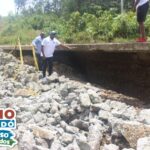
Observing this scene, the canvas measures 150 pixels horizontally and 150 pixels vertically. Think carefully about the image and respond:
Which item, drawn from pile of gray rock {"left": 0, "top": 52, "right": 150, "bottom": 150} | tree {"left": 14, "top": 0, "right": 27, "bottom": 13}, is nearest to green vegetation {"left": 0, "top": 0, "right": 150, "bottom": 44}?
pile of gray rock {"left": 0, "top": 52, "right": 150, "bottom": 150}

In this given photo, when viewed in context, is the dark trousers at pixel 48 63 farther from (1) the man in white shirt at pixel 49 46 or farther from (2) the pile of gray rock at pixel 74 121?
(2) the pile of gray rock at pixel 74 121

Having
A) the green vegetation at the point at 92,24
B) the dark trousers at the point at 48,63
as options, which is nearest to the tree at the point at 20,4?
the green vegetation at the point at 92,24

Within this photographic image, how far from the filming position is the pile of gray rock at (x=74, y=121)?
6320 millimetres

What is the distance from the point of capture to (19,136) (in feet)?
22.4

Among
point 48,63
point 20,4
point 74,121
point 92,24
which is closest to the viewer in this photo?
point 74,121

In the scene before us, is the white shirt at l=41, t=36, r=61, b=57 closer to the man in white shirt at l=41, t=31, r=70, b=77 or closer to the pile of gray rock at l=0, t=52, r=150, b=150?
the man in white shirt at l=41, t=31, r=70, b=77

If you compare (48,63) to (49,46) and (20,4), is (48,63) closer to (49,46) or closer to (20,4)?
(49,46)

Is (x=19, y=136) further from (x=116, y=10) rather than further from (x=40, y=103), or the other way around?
(x=116, y=10)

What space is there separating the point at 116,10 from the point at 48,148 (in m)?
15.7

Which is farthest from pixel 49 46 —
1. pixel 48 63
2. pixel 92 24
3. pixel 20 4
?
pixel 20 4

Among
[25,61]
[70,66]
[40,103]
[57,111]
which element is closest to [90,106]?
Result: [57,111]

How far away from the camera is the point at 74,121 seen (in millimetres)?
7770

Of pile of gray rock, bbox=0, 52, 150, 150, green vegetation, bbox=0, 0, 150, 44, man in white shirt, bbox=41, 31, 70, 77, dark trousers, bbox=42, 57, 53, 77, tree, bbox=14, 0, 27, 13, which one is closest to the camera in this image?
pile of gray rock, bbox=0, 52, 150, 150

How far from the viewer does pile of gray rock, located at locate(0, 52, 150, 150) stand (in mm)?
6320
